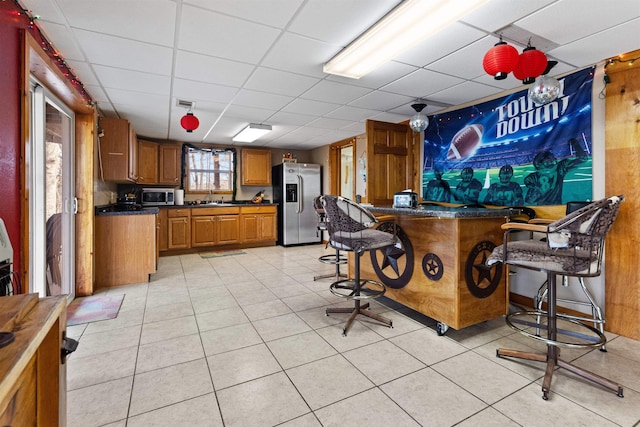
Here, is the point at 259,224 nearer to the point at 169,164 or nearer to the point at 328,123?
the point at 169,164

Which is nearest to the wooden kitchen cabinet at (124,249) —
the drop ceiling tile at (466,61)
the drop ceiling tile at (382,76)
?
the drop ceiling tile at (382,76)

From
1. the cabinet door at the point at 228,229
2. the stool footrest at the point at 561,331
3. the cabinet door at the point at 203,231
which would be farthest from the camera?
the cabinet door at the point at 228,229

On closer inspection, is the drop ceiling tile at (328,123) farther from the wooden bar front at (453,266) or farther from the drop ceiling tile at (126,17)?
the drop ceiling tile at (126,17)

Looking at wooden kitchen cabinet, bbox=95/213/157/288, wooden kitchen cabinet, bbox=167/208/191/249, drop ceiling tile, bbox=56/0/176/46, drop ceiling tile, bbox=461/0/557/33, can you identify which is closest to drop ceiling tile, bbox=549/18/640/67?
drop ceiling tile, bbox=461/0/557/33

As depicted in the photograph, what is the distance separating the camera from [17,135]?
6.08ft

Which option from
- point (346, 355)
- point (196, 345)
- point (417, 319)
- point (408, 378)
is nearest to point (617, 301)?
point (417, 319)

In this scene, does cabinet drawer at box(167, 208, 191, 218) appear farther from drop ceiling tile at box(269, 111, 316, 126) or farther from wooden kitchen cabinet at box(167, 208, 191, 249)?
drop ceiling tile at box(269, 111, 316, 126)

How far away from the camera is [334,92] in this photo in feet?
12.0

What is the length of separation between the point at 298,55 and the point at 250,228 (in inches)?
187

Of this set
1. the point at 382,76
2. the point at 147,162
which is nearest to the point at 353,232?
the point at 382,76

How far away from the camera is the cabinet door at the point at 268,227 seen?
7038 millimetres

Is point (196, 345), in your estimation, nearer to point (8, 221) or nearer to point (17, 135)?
point (8, 221)

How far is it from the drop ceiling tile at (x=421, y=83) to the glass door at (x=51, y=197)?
3.39 metres

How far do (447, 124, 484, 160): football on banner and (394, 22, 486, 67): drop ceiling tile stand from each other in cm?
149
